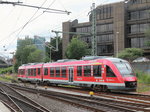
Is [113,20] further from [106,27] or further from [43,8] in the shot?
[43,8]

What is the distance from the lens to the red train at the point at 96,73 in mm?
18531

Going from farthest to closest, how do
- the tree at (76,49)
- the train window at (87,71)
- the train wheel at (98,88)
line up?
the tree at (76,49) → the train window at (87,71) → the train wheel at (98,88)

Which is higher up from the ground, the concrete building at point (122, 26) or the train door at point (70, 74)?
the concrete building at point (122, 26)

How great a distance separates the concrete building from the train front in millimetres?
44829

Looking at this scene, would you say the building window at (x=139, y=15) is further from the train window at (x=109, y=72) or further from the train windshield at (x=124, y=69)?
the train window at (x=109, y=72)

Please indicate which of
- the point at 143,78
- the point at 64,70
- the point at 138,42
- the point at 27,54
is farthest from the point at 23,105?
the point at 27,54

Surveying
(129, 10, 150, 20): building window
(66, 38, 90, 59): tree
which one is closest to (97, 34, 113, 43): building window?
(129, 10, 150, 20): building window

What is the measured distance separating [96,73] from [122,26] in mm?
49262

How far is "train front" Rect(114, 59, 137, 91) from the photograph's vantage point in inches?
716

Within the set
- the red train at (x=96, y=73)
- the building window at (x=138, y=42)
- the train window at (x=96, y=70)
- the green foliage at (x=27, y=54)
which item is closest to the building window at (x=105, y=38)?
the building window at (x=138, y=42)

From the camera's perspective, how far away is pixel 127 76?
18547 millimetres

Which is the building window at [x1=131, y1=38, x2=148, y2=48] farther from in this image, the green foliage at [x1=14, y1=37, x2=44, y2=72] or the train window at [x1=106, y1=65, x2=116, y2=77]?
the train window at [x1=106, y1=65, x2=116, y2=77]

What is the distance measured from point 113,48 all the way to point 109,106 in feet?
194

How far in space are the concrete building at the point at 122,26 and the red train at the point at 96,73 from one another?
37.9m
